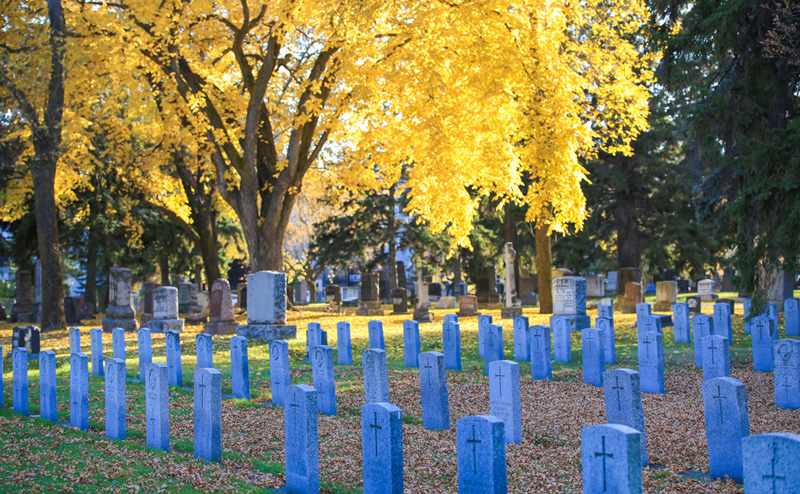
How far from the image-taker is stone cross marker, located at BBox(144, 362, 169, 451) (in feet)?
22.4

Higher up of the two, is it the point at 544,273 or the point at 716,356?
the point at 544,273

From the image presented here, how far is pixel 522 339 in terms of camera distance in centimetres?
1239

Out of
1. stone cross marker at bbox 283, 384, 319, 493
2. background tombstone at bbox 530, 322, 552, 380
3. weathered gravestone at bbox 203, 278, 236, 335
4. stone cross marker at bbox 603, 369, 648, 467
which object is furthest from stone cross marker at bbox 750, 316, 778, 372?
weathered gravestone at bbox 203, 278, 236, 335

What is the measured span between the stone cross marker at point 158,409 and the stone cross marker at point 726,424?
16.8 feet

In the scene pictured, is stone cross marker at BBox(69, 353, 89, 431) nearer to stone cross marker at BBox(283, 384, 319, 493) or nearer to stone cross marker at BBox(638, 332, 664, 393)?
stone cross marker at BBox(283, 384, 319, 493)

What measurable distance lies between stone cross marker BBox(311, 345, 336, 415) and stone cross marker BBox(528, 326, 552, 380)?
3403 millimetres

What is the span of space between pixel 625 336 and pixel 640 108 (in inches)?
262

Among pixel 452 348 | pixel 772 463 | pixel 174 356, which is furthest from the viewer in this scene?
pixel 452 348

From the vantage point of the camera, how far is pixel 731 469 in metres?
5.66

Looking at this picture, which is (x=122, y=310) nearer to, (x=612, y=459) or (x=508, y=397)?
(x=508, y=397)

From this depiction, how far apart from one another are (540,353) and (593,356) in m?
0.81

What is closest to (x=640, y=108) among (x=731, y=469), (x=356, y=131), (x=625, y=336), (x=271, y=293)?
(x=625, y=336)

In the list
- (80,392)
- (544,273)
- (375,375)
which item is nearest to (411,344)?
(375,375)

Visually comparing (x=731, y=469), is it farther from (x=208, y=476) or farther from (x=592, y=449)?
(x=208, y=476)
